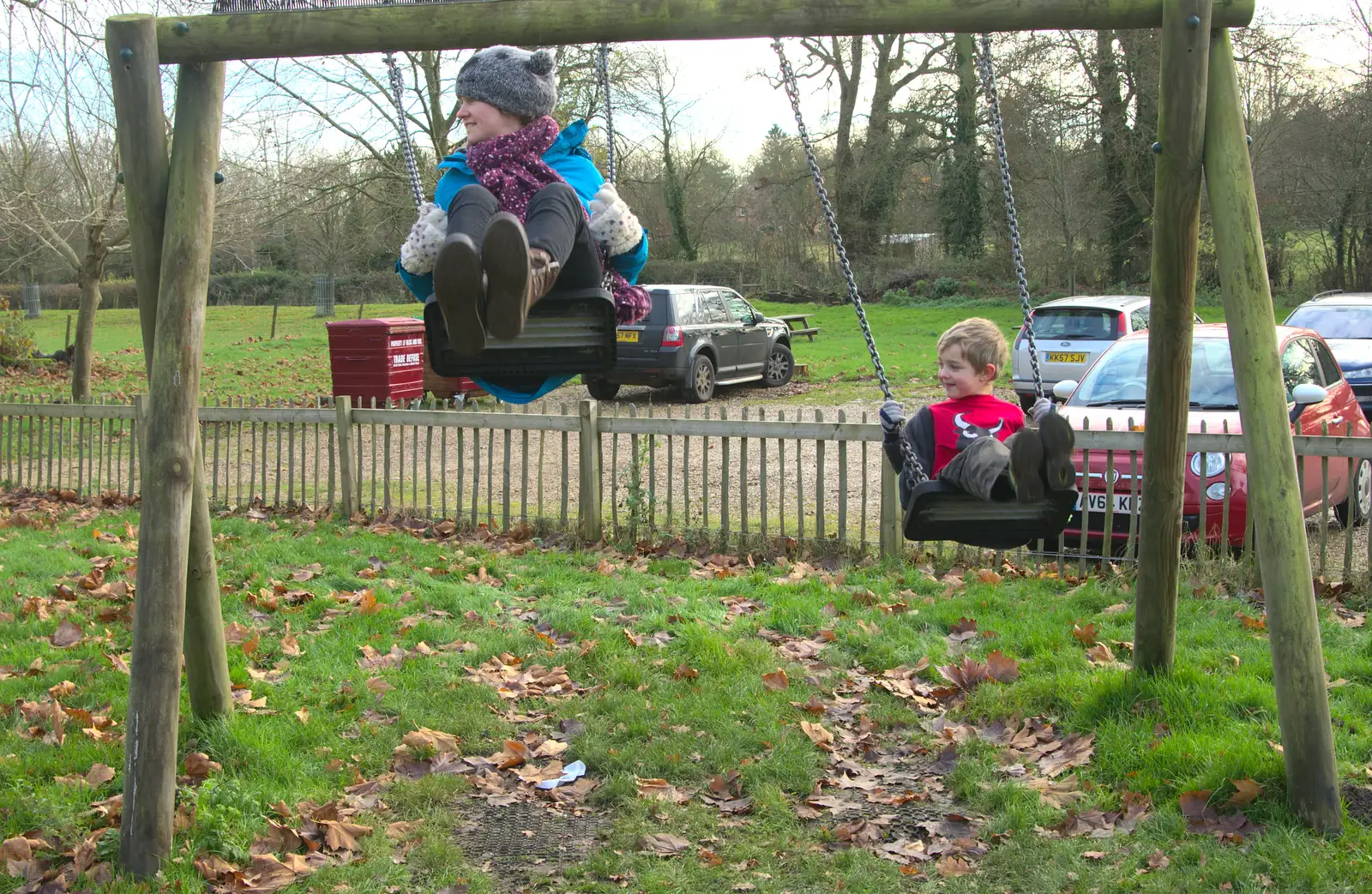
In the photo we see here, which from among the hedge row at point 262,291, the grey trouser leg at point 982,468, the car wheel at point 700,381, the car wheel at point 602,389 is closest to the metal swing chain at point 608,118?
the grey trouser leg at point 982,468

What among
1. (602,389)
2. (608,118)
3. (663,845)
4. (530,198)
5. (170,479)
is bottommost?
(663,845)

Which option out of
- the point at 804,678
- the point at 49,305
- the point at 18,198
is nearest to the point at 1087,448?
the point at 804,678

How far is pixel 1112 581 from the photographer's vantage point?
23.4 feet

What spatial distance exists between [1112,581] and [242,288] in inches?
1622

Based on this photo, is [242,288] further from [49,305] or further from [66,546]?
[66,546]

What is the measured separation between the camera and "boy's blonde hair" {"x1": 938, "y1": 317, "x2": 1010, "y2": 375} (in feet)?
14.2

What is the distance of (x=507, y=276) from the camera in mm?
3523

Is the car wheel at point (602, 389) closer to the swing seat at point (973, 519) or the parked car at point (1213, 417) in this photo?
the parked car at point (1213, 417)

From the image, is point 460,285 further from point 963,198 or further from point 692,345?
point 963,198

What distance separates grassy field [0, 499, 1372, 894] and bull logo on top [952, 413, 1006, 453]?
135 cm

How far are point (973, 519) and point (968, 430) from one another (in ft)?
1.37

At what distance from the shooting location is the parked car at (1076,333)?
14.8 metres

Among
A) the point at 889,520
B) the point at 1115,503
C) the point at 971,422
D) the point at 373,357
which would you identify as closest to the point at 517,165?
the point at 971,422

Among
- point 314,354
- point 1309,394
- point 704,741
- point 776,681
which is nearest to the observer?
point 704,741
